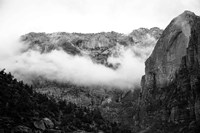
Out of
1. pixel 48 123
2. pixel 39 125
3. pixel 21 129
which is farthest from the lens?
pixel 48 123

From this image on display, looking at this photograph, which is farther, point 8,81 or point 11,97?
point 8,81

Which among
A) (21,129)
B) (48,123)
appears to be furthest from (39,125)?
(21,129)

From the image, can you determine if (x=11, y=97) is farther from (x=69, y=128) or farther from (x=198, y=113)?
(x=198, y=113)

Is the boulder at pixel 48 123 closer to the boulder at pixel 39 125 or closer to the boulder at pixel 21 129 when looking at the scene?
the boulder at pixel 39 125

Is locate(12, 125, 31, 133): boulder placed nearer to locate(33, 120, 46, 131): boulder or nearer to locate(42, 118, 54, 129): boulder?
locate(33, 120, 46, 131): boulder

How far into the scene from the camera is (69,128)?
482ft

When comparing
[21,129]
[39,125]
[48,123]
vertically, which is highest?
[48,123]

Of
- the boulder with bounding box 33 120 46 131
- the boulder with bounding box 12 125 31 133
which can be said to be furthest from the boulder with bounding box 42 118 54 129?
the boulder with bounding box 12 125 31 133

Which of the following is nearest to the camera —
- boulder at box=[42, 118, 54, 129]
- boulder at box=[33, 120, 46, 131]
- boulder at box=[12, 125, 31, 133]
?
boulder at box=[12, 125, 31, 133]

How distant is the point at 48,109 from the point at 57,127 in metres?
15.6

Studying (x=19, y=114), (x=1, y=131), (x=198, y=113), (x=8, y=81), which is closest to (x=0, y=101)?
(x=19, y=114)

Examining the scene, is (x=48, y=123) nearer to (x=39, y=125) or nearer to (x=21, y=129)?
(x=39, y=125)

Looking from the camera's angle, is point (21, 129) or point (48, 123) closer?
point (21, 129)

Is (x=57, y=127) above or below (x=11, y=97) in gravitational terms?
below
